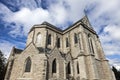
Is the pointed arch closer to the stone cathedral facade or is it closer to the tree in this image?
the stone cathedral facade

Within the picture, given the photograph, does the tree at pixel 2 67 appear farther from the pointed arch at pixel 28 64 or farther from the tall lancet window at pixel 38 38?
the tall lancet window at pixel 38 38

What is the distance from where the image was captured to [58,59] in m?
19.4

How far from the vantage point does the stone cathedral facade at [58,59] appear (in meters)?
17.2

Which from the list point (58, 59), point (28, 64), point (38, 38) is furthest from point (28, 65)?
point (38, 38)

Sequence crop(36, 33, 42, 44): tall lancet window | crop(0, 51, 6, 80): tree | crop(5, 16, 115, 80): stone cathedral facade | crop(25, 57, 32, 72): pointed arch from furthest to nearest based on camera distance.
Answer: crop(36, 33, 42, 44): tall lancet window, crop(0, 51, 6, 80): tree, crop(25, 57, 32, 72): pointed arch, crop(5, 16, 115, 80): stone cathedral facade

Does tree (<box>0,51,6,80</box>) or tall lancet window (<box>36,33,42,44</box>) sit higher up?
tall lancet window (<box>36,33,42,44</box>)

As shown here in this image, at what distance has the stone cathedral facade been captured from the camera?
17250 millimetres

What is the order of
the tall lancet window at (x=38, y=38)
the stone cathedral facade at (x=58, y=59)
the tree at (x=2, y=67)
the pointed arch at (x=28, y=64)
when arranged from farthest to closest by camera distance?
the tall lancet window at (x=38, y=38)
the tree at (x=2, y=67)
the pointed arch at (x=28, y=64)
the stone cathedral facade at (x=58, y=59)

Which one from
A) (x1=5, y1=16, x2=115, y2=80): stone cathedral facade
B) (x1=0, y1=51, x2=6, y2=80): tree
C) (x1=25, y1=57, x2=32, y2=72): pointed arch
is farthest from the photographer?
(x1=0, y1=51, x2=6, y2=80): tree

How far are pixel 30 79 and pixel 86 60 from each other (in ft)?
35.0

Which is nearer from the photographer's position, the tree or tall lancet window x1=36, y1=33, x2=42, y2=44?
the tree

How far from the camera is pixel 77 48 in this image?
23297 mm

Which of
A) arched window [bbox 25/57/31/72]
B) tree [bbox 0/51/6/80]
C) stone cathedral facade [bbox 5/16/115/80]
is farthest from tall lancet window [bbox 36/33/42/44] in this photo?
tree [bbox 0/51/6/80]

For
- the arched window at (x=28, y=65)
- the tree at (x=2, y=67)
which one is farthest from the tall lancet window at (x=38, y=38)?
the tree at (x=2, y=67)
